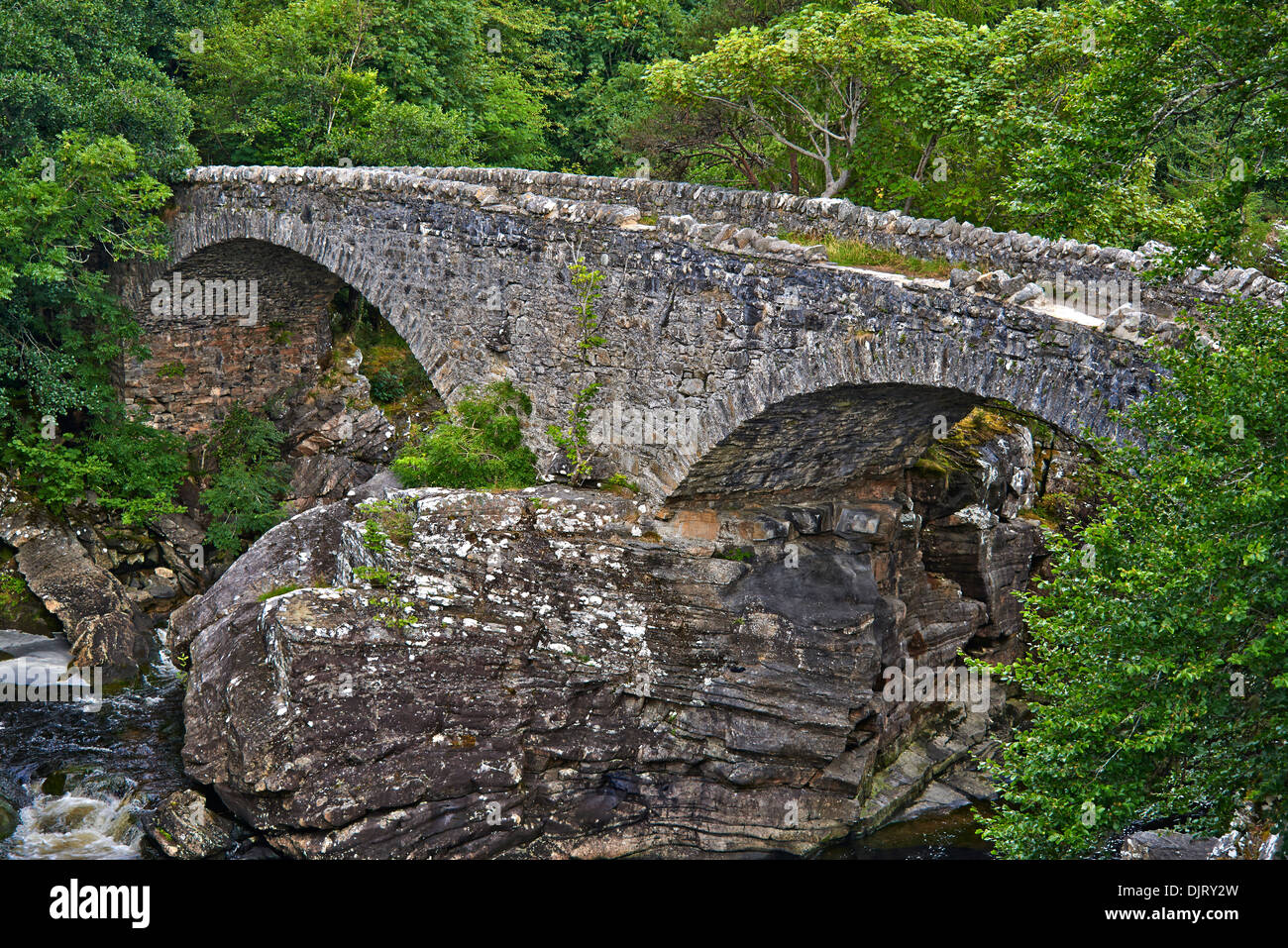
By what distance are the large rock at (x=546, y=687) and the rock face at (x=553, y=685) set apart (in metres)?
0.03

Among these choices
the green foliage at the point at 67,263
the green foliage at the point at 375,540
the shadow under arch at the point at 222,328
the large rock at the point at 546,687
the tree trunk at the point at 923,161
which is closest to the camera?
the large rock at the point at 546,687

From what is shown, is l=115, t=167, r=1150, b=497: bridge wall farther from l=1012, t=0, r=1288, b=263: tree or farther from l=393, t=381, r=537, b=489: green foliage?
l=1012, t=0, r=1288, b=263: tree

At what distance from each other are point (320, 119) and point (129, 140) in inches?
175

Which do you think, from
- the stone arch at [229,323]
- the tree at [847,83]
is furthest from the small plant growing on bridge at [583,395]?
the stone arch at [229,323]

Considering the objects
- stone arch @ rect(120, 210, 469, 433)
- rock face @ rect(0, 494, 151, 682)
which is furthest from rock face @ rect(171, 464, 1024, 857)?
stone arch @ rect(120, 210, 469, 433)

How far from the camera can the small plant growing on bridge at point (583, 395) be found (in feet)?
48.4

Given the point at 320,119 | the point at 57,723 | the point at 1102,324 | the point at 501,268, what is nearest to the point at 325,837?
the point at 57,723

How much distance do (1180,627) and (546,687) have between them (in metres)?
8.49

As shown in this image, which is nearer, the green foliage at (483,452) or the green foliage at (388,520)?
the green foliage at (388,520)

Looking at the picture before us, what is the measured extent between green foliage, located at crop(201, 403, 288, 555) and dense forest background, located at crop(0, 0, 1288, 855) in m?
0.07

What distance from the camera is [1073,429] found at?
10.1 metres

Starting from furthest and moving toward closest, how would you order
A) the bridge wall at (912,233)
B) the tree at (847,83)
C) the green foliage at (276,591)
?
the tree at (847,83) → the green foliage at (276,591) → the bridge wall at (912,233)

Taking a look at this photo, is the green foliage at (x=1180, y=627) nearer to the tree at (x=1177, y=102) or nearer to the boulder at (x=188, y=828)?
the tree at (x=1177, y=102)

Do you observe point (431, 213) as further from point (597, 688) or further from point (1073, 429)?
point (1073, 429)
